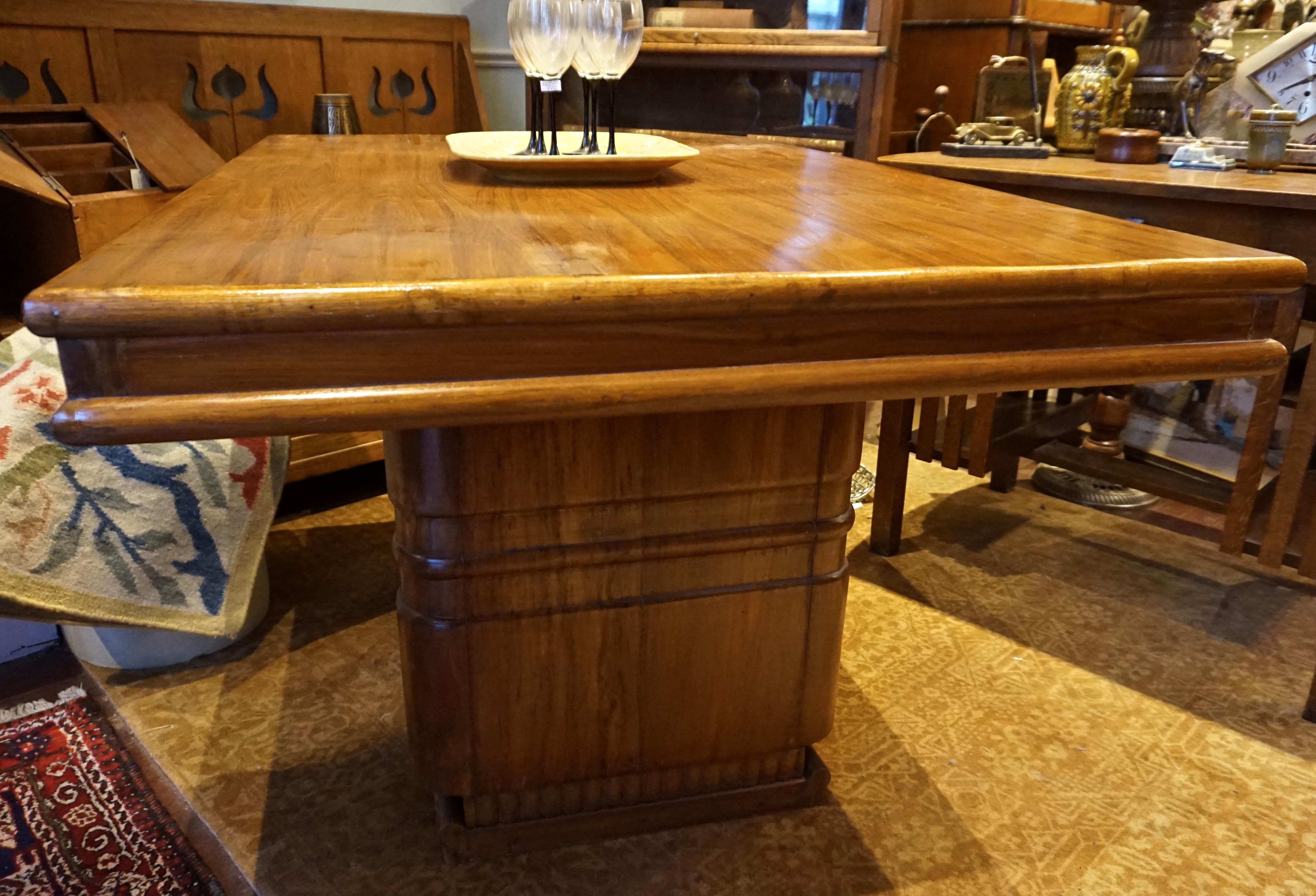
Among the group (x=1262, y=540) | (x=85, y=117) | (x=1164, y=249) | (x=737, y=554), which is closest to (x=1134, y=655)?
(x=1262, y=540)

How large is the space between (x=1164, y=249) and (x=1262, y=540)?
0.88 metres

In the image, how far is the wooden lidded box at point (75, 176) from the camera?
63.3 inches

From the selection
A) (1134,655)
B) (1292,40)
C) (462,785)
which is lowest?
(1134,655)

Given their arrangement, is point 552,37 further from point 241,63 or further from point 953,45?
point 953,45

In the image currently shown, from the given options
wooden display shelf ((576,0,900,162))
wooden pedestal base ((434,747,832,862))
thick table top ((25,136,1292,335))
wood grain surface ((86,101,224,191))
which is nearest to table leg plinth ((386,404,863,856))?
wooden pedestal base ((434,747,832,862))

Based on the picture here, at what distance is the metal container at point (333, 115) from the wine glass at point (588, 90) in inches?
45.2

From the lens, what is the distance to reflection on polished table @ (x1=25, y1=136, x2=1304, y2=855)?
0.57m

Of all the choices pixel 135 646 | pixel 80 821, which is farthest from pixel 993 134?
pixel 80 821

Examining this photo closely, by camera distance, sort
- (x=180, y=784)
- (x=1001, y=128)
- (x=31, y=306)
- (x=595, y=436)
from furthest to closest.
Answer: (x=1001, y=128) < (x=180, y=784) < (x=595, y=436) < (x=31, y=306)

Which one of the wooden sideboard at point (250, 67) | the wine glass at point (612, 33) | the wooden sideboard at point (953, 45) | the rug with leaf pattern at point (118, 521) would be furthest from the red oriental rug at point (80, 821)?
the wooden sideboard at point (953, 45)

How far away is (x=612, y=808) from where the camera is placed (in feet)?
3.54

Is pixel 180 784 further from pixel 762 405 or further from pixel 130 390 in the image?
pixel 762 405

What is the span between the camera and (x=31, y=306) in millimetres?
521

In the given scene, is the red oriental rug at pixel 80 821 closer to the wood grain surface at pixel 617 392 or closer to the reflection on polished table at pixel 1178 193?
the wood grain surface at pixel 617 392
